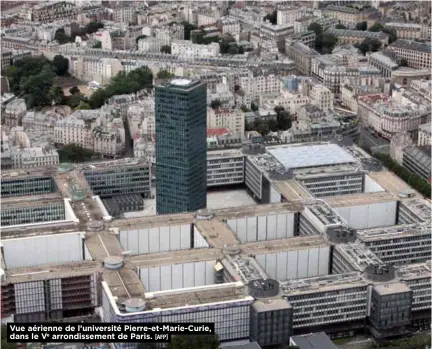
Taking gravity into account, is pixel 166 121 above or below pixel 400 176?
above

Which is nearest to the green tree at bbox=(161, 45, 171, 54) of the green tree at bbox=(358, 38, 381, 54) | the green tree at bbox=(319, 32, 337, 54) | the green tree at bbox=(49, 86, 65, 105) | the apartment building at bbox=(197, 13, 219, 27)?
the apartment building at bbox=(197, 13, 219, 27)

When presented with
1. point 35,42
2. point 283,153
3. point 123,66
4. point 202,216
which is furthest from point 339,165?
point 35,42

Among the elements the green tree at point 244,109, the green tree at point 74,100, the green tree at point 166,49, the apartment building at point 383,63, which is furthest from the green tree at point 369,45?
the green tree at point 74,100

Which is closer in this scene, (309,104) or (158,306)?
(158,306)

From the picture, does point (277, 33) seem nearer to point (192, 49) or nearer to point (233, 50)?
point (233, 50)

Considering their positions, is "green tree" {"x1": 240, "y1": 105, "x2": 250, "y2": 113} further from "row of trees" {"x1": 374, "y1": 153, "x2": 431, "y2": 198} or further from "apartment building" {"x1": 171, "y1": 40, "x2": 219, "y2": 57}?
"apartment building" {"x1": 171, "y1": 40, "x2": 219, "y2": 57}

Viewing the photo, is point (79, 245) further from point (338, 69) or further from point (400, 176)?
point (338, 69)

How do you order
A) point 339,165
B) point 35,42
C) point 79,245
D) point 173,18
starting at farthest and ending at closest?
1. point 173,18
2. point 35,42
3. point 339,165
4. point 79,245
